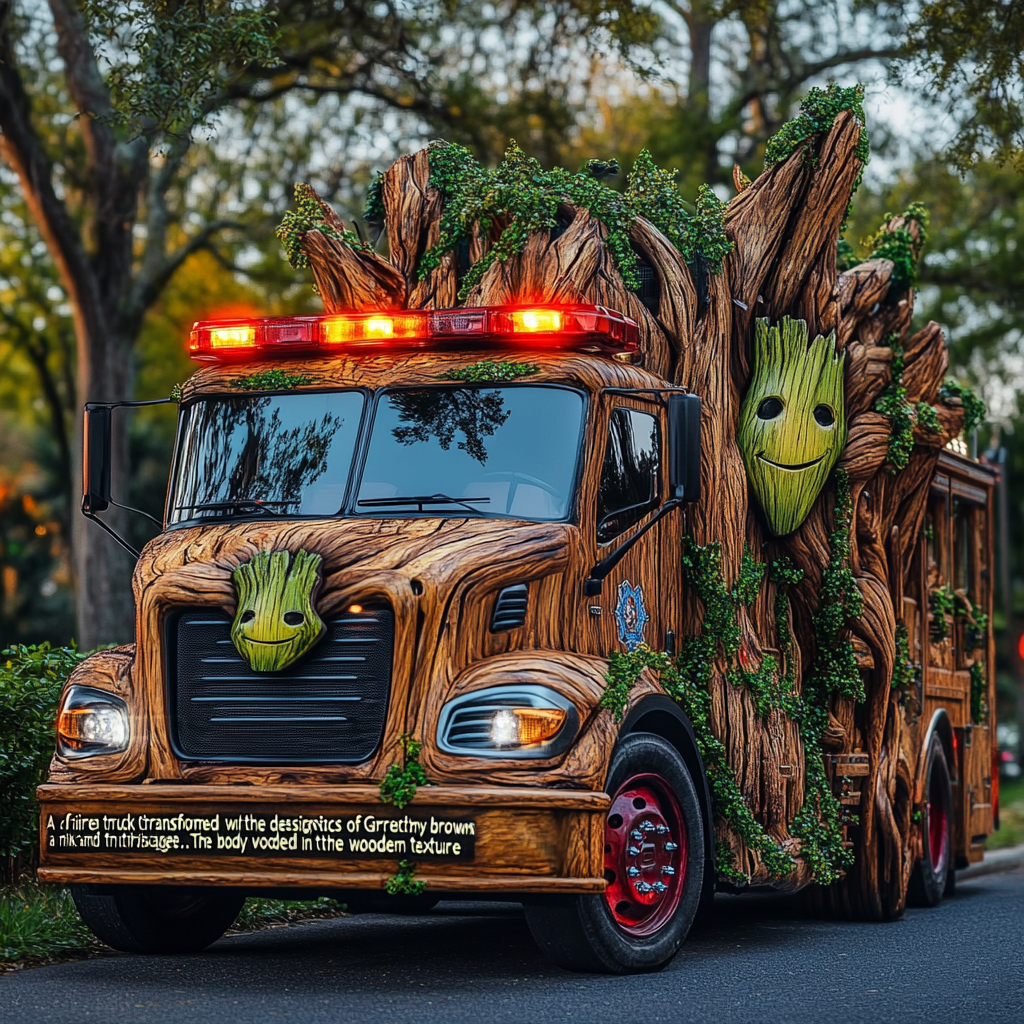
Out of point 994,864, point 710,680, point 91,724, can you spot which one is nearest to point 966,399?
point 710,680

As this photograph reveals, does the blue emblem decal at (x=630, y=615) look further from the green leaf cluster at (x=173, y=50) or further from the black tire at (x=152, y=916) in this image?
the green leaf cluster at (x=173, y=50)

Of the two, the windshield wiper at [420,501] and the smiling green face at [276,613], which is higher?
the windshield wiper at [420,501]

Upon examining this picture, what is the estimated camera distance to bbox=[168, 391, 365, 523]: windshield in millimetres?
8695

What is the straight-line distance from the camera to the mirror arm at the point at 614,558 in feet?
27.6

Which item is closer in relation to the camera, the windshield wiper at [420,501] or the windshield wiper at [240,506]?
the windshield wiper at [420,501]

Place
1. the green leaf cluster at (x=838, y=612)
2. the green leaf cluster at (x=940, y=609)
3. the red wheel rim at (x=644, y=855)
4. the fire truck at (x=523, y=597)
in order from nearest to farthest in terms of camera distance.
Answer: the fire truck at (x=523, y=597) < the red wheel rim at (x=644, y=855) < the green leaf cluster at (x=838, y=612) < the green leaf cluster at (x=940, y=609)

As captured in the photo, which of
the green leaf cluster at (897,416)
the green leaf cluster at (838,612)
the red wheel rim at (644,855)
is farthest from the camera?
the green leaf cluster at (897,416)

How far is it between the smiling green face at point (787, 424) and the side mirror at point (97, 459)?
3.52m

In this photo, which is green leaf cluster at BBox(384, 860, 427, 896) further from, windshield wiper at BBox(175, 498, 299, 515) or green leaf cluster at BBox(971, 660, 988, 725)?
green leaf cluster at BBox(971, 660, 988, 725)

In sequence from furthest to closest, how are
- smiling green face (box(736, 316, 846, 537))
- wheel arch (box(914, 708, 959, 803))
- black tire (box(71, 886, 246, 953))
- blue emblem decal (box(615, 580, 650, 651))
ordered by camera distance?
wheel arch (box(914, 708, 959, 803))
smiling green face (box(736, 316, 846, 537))
blue emblem decal (box(615, 580, 650, 651))
black tire (box(71, 886, 246, 953))

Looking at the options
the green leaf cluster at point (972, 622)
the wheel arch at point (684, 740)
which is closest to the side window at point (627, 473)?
the wheel arch at point (684, 740)

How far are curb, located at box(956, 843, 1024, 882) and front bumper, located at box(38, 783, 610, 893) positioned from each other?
8.88m

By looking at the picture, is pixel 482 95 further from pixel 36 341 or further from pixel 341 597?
pixel 341 597

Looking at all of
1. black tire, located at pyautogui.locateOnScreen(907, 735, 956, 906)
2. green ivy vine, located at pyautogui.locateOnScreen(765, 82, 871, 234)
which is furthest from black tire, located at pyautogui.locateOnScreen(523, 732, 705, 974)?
black tire, located at pyautogui.locateOnScreen(907, 735, 956, 906)
